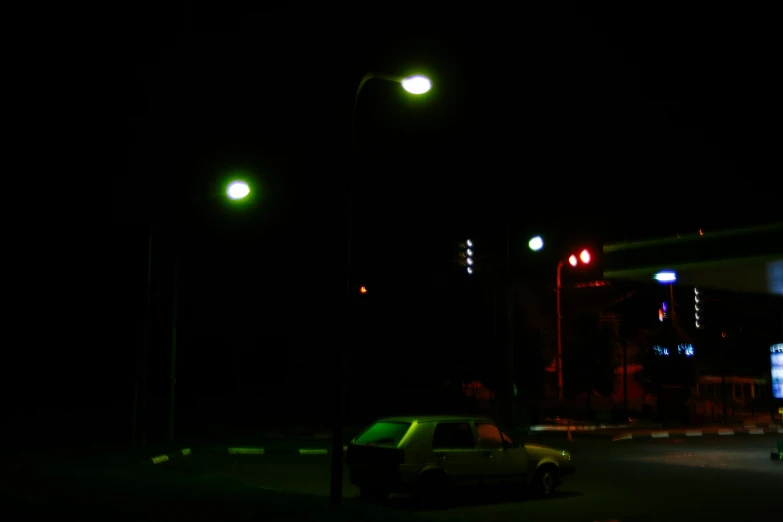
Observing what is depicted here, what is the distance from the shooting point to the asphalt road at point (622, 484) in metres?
13.7

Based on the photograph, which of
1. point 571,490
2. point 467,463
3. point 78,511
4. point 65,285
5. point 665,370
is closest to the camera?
point 78,511

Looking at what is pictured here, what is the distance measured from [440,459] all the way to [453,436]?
24.4 inches

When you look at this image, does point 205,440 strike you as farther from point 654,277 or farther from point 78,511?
point 78,511

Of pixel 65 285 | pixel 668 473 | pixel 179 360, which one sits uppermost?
pixel 65 285

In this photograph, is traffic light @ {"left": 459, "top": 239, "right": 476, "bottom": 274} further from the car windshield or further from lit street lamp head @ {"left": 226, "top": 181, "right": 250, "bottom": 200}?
the car windshield

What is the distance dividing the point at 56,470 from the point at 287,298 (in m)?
29.0

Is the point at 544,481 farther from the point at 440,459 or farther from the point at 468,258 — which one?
the point at 468,258

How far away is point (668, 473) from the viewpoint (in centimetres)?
2011

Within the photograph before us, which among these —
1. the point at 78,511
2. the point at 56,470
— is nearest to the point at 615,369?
the point at 56,470

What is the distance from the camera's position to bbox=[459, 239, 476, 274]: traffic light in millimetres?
24109

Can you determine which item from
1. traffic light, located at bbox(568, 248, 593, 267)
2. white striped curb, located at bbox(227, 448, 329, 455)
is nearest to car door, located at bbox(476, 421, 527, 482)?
traffic light, located at bbox(568, 248, 593, 267)

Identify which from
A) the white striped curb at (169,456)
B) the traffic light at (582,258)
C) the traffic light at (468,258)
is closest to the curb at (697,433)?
the traffic light at (468,258)

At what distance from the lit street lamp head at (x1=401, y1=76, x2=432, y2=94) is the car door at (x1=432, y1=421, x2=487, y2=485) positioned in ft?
19.4

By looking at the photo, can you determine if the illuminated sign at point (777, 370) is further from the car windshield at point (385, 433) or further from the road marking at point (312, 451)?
the road marking at point (312, 451)
